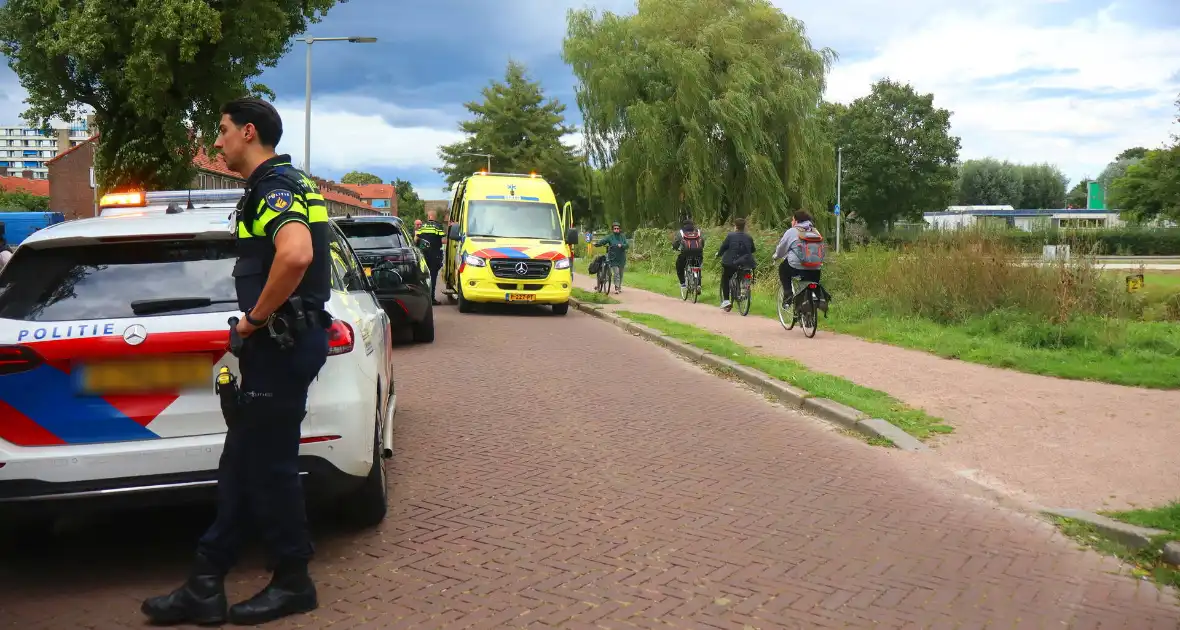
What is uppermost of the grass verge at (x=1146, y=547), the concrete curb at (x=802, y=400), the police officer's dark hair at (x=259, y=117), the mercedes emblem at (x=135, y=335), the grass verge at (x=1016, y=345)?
the police officer's dark hair at (x=259, y=117)

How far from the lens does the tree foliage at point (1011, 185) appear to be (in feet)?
341

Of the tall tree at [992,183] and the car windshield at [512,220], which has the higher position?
the tall tree at [992,183]

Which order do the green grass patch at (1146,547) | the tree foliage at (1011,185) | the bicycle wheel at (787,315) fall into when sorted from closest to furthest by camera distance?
the green grass patch at (1146,547) → the bicycle wheel at (787,315) → the tree foliage at (1011,185)

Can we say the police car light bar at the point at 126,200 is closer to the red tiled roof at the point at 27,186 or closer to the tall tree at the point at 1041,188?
the red tiled roof at the point at 27,186

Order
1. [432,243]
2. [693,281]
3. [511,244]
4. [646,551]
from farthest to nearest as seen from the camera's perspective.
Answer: [432,243] < [693,281] < [511,244] < [646,551]

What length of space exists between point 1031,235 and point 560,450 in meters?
10.2

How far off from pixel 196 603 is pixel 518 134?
67.2 metres

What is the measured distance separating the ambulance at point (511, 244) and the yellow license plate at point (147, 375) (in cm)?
1337

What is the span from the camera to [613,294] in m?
23.5

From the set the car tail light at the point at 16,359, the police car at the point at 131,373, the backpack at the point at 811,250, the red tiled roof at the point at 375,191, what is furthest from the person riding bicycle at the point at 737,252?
the red tiled roof at the point at 375,191

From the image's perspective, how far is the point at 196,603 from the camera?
358 centimetres

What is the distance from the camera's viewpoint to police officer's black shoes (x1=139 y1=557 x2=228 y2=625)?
11.8ft

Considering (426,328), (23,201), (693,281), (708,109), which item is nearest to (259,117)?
(426,328)

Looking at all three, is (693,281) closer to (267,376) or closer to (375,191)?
(267,376)
